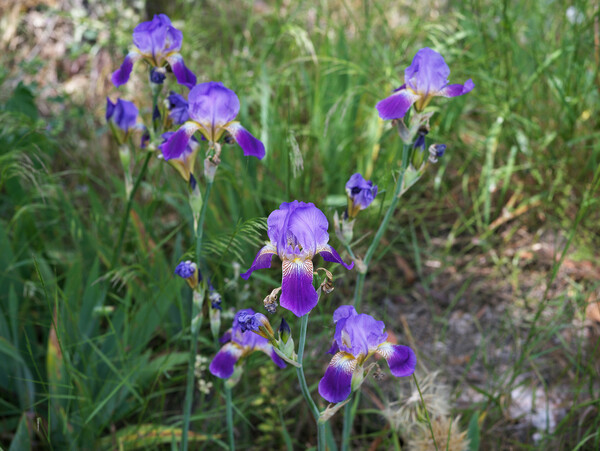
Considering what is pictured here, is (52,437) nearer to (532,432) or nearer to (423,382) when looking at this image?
(423,382)

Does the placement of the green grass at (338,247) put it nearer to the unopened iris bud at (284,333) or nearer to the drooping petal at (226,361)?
the drooping petal at (226,361)

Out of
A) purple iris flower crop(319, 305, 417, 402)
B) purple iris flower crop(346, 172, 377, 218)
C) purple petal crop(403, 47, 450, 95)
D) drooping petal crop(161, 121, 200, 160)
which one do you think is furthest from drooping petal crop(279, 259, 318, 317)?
purple petal crop(403, 47, 450, 95)

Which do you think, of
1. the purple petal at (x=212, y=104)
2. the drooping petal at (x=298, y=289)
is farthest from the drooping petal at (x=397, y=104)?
the drooping petal at (x=298, y=289)

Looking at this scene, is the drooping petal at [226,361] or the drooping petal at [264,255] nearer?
the drooping petal at [264,255]

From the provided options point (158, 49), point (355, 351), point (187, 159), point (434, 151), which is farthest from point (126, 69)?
point (355, 351)

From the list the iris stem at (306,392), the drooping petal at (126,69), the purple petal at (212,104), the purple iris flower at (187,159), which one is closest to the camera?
the iris stem at (306,392)

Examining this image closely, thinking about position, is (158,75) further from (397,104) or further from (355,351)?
(355,351)

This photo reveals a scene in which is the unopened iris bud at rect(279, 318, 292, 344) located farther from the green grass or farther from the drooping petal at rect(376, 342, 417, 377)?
the green grass
